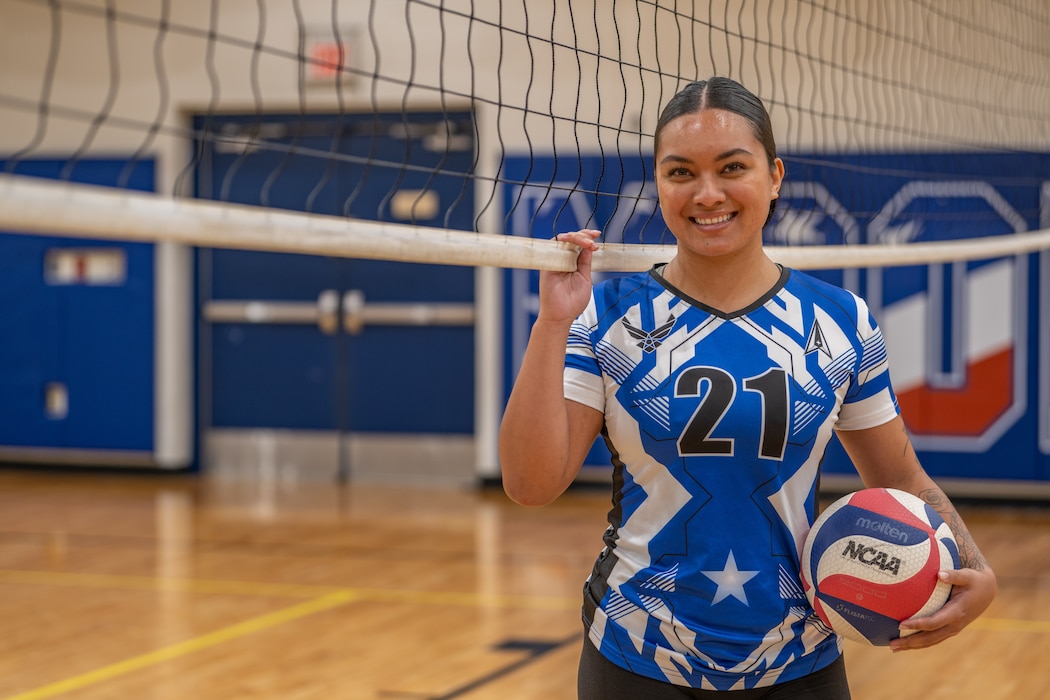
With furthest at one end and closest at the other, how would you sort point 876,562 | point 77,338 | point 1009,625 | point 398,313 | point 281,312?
point 77,338 → point 281,312 → point 398,313 → point 1009,625 → point 876,562

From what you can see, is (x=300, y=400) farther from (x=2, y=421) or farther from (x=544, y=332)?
(x=544, y=332)

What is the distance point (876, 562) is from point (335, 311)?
7137 mm

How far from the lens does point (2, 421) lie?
9.25 m

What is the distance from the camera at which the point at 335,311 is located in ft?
28.8

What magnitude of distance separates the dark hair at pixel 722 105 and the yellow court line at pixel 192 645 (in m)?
3.01

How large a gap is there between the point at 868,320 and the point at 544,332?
19.1 inches

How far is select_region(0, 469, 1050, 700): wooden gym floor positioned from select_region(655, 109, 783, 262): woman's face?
2.47 metres

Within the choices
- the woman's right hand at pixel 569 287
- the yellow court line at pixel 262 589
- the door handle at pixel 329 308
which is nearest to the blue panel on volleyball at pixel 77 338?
the door handle at pixel 329 308

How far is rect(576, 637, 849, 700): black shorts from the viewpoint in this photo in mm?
1741

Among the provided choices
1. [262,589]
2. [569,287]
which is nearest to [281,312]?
[262,589]

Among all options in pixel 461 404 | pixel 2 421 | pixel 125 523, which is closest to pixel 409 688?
pixel 125 523

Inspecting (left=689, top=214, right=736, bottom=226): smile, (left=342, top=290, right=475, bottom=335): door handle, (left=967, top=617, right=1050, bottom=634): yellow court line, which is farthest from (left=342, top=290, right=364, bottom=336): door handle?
(left=689, top=214, right=736, bottom=226): smile

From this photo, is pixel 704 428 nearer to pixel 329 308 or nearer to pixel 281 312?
pixel 329 308

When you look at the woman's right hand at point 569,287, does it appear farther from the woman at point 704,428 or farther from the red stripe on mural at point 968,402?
the red stripe on mural at point 968,402
